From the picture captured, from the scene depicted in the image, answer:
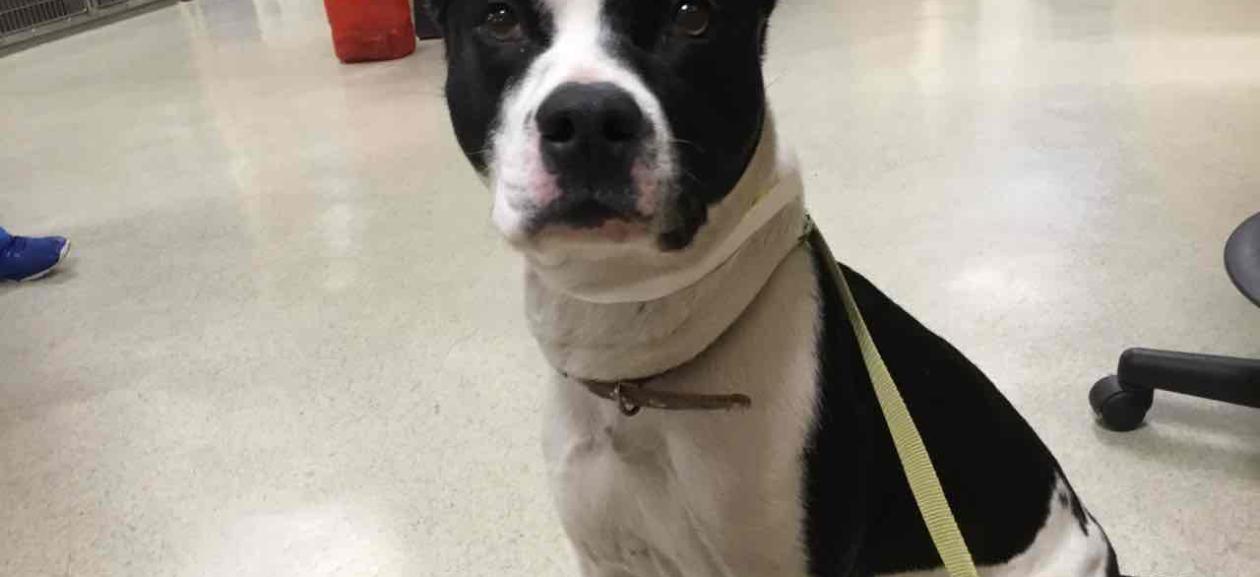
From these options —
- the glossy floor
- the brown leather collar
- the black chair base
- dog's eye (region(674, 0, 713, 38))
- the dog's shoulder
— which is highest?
dog's eye (region(674, 0, 713, 38))

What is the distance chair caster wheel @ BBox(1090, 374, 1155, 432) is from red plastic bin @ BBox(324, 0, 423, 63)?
3348 millimetres

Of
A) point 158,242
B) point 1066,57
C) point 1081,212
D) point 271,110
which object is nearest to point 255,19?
point 271,110

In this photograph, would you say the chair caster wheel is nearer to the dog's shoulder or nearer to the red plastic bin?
the dog's shoulder

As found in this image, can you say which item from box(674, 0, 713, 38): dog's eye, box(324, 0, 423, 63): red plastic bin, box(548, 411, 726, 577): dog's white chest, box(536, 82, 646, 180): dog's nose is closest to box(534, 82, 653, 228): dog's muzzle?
box(536, 82, 646, 180): dog's nose

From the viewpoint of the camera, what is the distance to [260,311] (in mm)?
2332

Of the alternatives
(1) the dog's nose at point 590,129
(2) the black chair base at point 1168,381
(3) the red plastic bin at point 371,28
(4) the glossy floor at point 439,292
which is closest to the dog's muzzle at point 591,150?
(1) the dog's nose at point 590,129

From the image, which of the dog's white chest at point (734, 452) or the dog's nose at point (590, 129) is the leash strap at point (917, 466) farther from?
the dog's nose at point (590, 129)

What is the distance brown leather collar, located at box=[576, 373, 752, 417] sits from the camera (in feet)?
3.06

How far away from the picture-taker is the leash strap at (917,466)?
935mm

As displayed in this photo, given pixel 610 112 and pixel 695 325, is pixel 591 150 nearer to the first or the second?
pixel 610 112

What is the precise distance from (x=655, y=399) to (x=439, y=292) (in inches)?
57.7

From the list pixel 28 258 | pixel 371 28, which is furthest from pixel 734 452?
pixel 371 28

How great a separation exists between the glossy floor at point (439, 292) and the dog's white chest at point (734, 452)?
59 centimetres

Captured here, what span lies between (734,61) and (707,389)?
0.27 m
